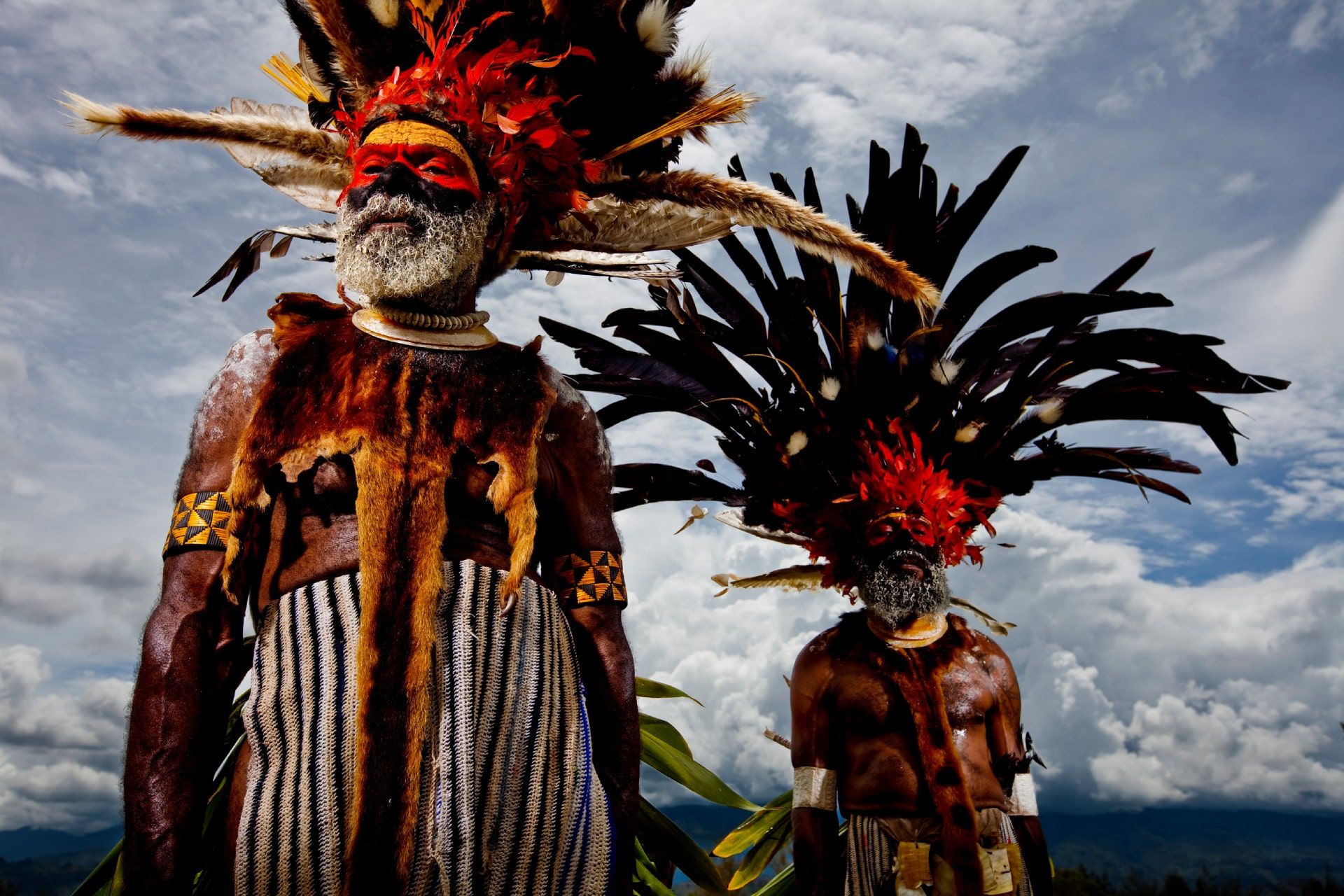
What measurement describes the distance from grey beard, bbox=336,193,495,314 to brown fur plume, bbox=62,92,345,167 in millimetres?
461

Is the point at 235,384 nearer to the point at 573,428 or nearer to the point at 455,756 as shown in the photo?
the point at 573,428

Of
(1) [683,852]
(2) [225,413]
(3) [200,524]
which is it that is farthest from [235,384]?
(1) [683,852]

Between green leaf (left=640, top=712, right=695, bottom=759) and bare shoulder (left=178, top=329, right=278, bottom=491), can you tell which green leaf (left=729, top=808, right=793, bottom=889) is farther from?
bare shoulder (left=178, top=329, right=278, bottom=491)

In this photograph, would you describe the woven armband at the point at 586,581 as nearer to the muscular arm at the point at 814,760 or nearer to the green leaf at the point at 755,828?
the muscular arm at the point at 814,760

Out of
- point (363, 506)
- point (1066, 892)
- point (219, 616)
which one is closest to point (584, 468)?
point (363, 506)

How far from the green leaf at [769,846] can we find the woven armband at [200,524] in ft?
11.9

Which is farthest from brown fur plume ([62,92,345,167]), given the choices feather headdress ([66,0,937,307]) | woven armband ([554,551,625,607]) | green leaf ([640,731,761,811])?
green leaf ([640,731,761,811])

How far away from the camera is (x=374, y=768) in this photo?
2061 millimetres

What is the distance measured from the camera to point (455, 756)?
213 cm

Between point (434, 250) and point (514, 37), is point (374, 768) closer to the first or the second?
point (434, 250)

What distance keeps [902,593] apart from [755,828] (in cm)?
141

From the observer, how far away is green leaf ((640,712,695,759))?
4211 millimetres

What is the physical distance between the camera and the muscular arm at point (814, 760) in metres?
4.49

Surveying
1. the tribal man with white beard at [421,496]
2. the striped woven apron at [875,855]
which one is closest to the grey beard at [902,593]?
the striped woven apron at [875,855]
